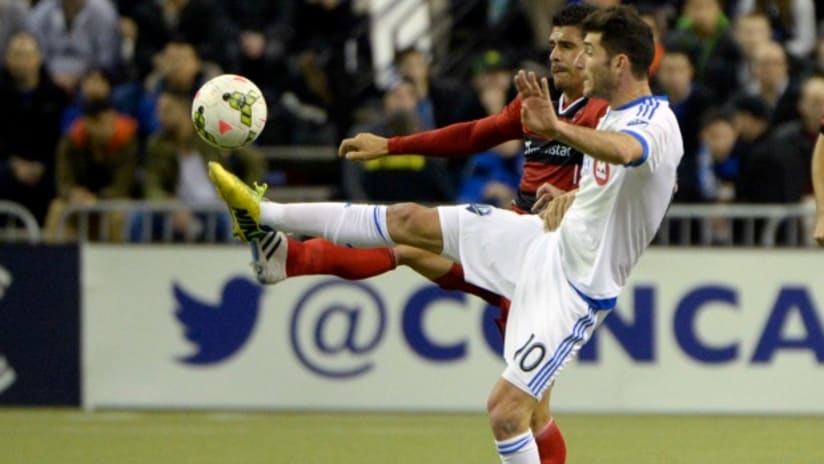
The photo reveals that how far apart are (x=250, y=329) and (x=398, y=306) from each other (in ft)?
3.55

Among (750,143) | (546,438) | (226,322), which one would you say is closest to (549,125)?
(546,438)

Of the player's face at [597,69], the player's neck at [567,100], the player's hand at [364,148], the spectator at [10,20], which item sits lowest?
the player's hand at [364,148]

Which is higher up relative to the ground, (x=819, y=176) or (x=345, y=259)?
(x=819, y=176)

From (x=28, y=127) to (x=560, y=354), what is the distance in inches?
351

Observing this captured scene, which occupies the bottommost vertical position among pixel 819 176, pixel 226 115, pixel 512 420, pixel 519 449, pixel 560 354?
pixel 519 449

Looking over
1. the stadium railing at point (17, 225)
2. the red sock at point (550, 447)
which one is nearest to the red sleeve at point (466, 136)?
the red sock at point (550, 447)

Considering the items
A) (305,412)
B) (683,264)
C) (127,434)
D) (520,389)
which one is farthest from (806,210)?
(520,389)

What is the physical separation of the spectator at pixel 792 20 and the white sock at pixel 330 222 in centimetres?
893

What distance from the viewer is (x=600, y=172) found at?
8492 millimetres

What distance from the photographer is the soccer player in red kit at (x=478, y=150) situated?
9180 millimetres

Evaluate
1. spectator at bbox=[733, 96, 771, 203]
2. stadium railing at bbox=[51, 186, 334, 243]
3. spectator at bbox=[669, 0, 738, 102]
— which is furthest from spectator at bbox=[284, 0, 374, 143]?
spectator at bbox=[733, 96, 771, 203]

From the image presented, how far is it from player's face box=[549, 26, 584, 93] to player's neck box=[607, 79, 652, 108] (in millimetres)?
726

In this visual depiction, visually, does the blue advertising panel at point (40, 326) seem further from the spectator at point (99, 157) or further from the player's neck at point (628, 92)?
the player's neck at point (628, 92)

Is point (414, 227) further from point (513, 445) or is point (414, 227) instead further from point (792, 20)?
point (792, 20)
